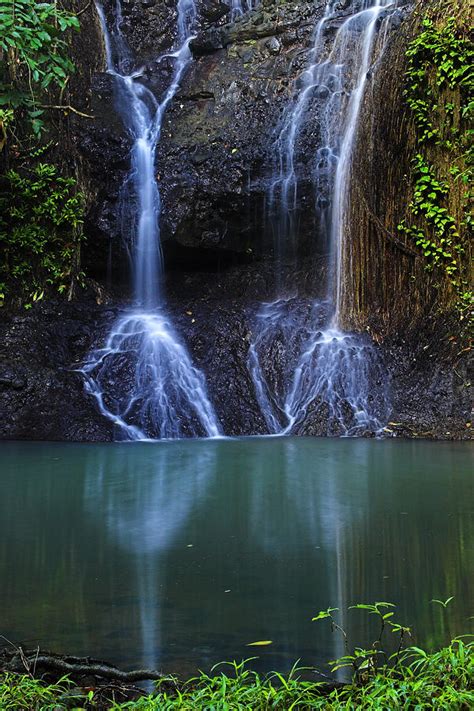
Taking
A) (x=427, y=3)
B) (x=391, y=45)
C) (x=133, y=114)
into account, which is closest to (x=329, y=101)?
(x=391, y=45)

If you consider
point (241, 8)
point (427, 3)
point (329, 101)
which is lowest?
point (329, 101)

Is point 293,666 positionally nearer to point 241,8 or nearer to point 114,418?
point 114,418

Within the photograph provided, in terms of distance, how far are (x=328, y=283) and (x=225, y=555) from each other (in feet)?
27.2

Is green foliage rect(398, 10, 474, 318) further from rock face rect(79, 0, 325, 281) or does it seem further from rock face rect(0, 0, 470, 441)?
rock face rect(79, 0, 325, 281)

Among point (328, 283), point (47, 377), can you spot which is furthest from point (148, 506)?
point (328, 283)

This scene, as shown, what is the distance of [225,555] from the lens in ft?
10.7

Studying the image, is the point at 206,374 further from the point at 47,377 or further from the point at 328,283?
the point at 328,283

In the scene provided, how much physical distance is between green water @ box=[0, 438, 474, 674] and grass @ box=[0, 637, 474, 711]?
223 millimetres

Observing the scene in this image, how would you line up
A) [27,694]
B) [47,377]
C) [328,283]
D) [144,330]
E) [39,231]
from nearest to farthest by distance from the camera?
[27,694], [47,377], [144,330], [39,231], [328,283]

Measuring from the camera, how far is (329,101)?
11.3m

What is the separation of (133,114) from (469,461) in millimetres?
8708

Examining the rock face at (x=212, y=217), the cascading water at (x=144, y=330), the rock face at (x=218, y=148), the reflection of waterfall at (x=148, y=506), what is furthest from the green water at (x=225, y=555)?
the rock face at (x=218, y=148)

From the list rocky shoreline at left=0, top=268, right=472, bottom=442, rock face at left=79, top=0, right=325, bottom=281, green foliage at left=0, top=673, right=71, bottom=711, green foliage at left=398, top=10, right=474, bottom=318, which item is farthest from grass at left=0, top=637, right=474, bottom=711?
rock face at left=79, top=0, right=325, bottom=281

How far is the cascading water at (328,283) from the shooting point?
356 inches
